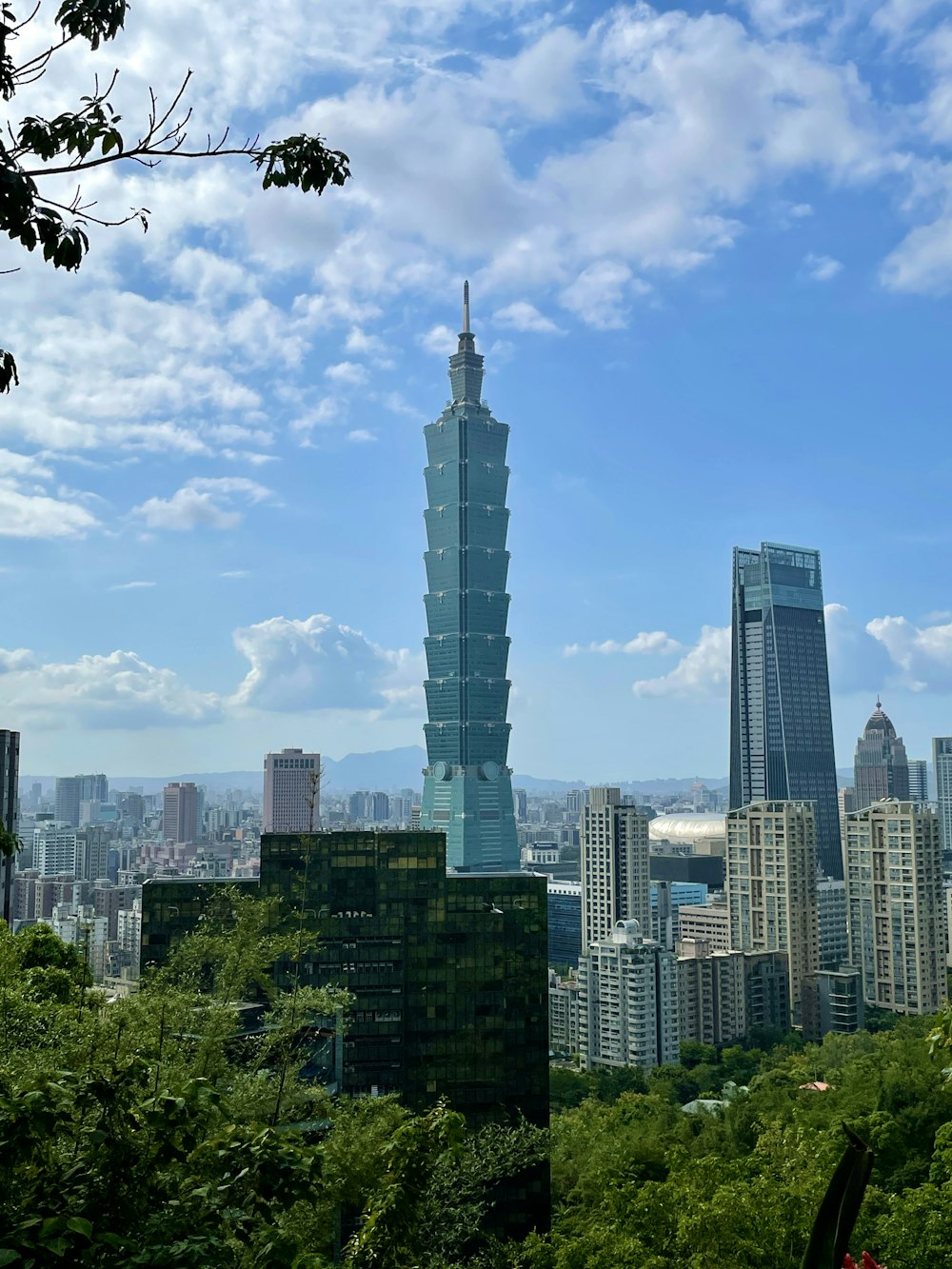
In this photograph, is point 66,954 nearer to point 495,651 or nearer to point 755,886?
point 755,886

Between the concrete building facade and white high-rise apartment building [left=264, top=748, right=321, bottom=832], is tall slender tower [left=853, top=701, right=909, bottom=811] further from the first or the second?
the concrete building facade

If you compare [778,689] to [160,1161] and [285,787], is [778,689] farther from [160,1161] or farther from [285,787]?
[160,1161]

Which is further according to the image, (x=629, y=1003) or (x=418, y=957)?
(x=629, y=1003)

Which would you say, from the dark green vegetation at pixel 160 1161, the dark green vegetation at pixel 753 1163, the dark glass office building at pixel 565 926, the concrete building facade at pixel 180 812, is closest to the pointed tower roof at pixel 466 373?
the dark glass office building at pixel 565 926

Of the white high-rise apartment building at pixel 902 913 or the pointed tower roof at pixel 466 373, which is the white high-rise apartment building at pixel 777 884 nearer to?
the white high-rise apartment building at pixel 902 913

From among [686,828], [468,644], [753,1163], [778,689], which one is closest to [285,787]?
[468,644]
